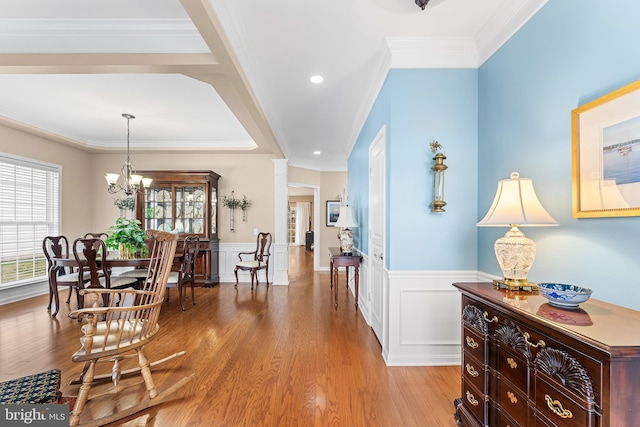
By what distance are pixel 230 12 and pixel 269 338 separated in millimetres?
2964

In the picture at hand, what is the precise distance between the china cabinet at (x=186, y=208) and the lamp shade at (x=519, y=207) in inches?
196

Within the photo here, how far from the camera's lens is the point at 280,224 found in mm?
5879

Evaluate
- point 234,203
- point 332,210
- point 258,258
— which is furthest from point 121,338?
point 332,210

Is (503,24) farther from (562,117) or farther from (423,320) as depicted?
(423,320)

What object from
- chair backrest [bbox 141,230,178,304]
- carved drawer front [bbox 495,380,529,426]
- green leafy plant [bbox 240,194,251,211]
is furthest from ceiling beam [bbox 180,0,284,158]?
carved drawer front [bbox 495,380,529,426]

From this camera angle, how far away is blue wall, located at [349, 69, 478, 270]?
249cm

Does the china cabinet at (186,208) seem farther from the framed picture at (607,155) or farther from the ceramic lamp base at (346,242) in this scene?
the framed picture at (607,155)

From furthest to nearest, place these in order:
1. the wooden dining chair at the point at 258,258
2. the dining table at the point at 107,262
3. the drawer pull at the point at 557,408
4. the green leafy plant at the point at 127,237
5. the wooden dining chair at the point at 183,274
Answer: the wooden dining chair at the point at 258,258 < the wooden dining chair at the point at 183,274 < the green leafy plant at the point at 127,237 < the dining table at the point at 107,262 < the drawer pull at the point at 557,408

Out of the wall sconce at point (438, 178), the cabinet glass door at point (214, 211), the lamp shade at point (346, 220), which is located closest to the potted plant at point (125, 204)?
the cabinet glass door at point (214, 211)

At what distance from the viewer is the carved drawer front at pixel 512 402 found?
1.25 metres

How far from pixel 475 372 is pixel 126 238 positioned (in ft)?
13.3

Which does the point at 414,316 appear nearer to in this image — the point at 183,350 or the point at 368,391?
the point at 368,391

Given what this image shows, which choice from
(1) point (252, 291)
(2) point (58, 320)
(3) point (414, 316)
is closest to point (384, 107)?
(3) point (414, 316)

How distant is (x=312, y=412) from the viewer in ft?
6.18
